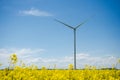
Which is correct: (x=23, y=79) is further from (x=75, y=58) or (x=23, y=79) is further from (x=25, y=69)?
(x=75, y=58)

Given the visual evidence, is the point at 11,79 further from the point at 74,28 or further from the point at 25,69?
the point at 74,28

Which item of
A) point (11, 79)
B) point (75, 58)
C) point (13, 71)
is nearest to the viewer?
point (11, 79)

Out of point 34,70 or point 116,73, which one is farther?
point 116,73

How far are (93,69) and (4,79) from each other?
5924 millimetres

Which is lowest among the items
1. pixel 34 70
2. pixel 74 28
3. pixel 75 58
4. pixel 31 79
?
pixel 31 79

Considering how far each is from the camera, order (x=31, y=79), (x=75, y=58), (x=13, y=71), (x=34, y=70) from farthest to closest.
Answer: (x=75, y=58), (x=34, y=70), (x=13, y=71), (x=31, y=79)

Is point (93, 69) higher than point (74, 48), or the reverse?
point (74, 48)

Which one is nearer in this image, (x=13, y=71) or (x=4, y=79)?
(x=4, y=79)

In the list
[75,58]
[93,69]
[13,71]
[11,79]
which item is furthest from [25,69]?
[75,58]

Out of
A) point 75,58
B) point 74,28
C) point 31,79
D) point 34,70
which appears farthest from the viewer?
point 74,28

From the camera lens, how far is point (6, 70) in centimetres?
1065

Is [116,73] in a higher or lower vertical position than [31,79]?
higher

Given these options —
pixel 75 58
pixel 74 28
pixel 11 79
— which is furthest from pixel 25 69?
pixel 74 28

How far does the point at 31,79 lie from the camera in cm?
838
